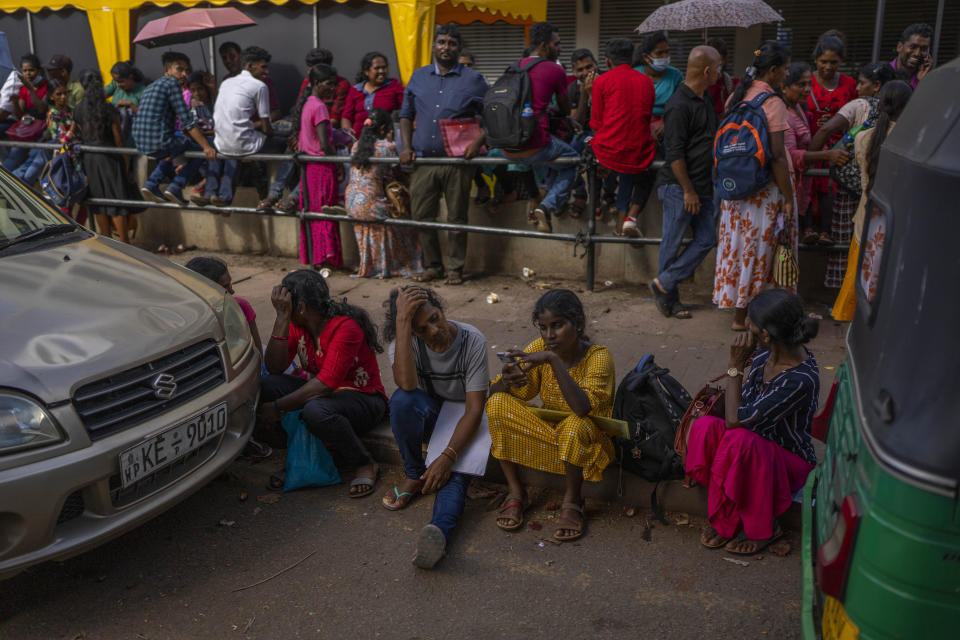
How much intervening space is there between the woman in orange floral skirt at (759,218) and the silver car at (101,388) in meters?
3.42

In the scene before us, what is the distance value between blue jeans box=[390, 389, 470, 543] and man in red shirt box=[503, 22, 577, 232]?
3.45 metres

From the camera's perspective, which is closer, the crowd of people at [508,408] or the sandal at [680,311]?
the crowd of people at [508,408]

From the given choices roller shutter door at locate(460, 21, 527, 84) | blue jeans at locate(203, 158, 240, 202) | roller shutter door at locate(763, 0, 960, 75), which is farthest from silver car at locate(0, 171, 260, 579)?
roller shutter door at locate(460, 21, 527, 84)

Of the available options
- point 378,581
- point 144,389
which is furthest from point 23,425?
point 378,581

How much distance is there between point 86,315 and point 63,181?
6390mm

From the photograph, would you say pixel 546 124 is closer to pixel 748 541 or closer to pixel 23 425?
pixel 748 541

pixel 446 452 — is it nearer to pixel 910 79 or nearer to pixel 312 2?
pixel 910 79

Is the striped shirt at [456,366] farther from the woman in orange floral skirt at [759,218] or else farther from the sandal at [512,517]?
the woman in orange floral skirt at [759,218]

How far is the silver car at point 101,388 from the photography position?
2904 mm

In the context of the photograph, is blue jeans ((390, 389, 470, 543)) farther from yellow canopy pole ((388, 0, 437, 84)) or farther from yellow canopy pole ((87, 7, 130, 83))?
yellow canopy pole ((87, 7, 130, 83))

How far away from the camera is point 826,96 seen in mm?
6871

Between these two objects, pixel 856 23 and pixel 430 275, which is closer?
A: pixel 430 275

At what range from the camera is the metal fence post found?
6.77m

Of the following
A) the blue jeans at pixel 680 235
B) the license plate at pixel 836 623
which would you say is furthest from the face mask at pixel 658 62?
the license plate at pixel 836 623
